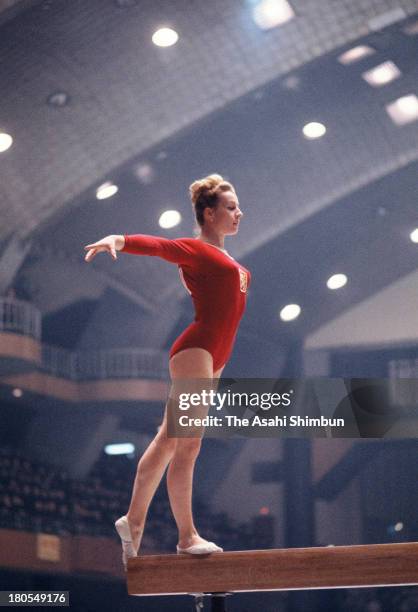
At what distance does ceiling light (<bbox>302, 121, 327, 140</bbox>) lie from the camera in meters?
8.16

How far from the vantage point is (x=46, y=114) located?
24.9 feet

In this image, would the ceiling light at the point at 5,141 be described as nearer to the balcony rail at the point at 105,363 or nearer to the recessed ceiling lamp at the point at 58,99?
the recessed ceiling lamp at the point at 58,99

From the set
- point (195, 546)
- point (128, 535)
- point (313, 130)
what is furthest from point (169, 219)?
point (195, 546)

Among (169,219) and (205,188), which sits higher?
(169,219)

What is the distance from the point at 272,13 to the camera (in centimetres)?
748

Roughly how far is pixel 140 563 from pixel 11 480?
5.75 metres

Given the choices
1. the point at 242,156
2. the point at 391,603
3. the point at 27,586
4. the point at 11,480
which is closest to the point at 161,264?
the point at 242,156

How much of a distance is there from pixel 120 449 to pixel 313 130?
3.51 metres

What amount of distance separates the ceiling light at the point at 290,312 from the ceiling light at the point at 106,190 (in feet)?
6.83

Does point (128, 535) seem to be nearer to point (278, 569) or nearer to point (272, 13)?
point (278, 569)

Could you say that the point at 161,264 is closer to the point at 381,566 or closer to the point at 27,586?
the point at 27,586

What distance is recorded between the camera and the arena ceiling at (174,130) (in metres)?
7.32

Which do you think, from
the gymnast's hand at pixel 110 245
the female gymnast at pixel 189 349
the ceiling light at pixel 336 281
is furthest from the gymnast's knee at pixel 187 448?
the ceiling light at pixel 336 281

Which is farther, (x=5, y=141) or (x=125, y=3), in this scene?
(x=5, y=141)
